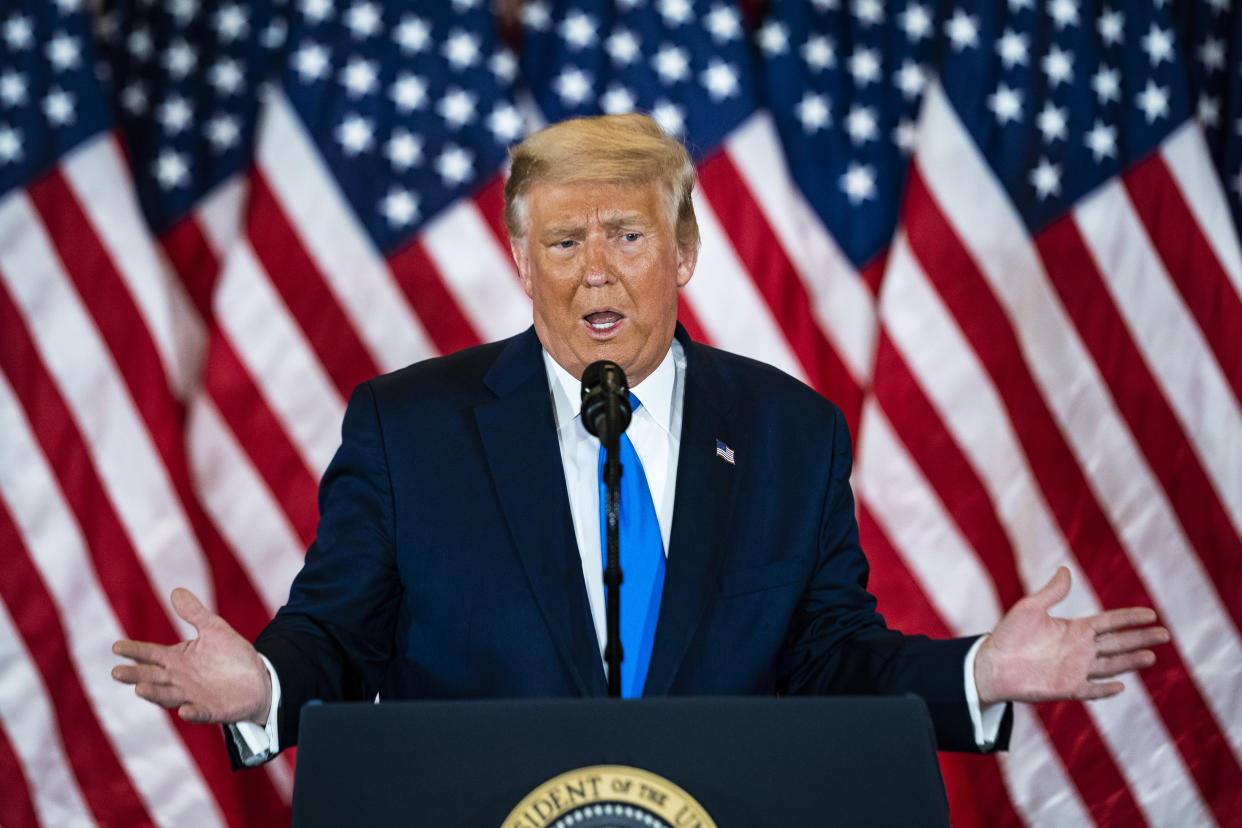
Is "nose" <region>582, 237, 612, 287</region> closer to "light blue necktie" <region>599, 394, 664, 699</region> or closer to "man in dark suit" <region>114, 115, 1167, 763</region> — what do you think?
"man in dark suit" <region>114, 115, 1167, 763</region>

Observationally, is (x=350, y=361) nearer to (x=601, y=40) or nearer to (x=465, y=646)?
(x=601, y=40)

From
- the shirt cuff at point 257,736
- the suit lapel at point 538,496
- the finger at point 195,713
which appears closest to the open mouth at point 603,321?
the suit lapel at point 538,496

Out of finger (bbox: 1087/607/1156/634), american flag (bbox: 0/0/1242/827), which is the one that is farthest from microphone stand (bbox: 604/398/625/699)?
american flag (bbox: 0/0/1242/827)

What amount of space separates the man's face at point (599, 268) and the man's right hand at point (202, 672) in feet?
Result: 2.38

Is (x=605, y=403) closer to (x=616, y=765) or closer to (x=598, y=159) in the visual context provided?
(x=616, y=765)

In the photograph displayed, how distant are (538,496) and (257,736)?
0.52 m

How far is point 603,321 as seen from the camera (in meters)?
1.94

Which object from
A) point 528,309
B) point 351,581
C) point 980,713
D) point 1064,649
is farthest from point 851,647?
point 528,309

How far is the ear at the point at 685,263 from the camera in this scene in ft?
6.86

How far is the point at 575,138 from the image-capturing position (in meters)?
1.93

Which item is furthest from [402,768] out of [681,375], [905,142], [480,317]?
[905,142]

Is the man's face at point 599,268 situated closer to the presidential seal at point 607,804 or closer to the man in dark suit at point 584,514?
the man in dark suit at point 584,514

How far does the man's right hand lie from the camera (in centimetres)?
Answer: 137

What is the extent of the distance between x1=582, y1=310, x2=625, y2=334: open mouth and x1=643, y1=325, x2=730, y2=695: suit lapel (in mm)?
167
